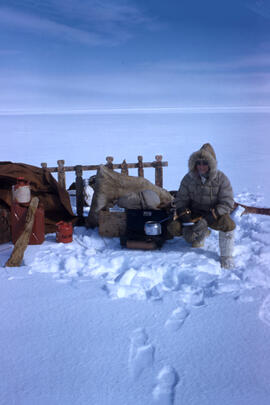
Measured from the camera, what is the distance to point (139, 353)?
106 inches

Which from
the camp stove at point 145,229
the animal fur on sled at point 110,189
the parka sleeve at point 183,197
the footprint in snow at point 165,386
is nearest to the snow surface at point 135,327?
the footprint in snow at point 165,386

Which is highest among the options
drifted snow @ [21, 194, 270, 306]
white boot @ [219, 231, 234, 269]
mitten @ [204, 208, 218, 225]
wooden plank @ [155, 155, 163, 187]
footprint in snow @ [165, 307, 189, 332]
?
wooden plank @ [155, 155, 163, 187]

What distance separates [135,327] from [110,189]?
287cm

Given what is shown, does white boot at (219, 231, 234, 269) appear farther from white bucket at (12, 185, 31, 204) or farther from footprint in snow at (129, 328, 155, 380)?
white bucket at (12, 185, 31, 204)

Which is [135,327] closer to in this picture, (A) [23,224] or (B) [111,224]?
(B) [111,224]

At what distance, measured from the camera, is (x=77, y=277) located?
4023mm

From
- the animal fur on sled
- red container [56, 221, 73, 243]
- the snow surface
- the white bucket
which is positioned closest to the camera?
the snow surface

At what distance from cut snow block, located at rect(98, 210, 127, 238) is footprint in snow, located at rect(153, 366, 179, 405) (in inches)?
112

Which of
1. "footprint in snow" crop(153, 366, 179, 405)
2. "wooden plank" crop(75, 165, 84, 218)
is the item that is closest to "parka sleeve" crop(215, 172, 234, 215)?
"footprint in snow" crop(153, 366, 179, 405)

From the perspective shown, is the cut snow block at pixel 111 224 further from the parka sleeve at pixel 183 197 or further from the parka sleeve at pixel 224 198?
the parka sleeve at pixel 224 198

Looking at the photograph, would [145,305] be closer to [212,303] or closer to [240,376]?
[212,303]

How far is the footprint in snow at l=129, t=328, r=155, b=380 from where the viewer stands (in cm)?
254

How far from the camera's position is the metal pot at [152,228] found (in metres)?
4.59

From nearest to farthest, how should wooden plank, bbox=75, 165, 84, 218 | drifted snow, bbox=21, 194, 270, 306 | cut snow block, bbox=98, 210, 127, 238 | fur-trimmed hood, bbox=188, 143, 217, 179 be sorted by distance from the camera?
drifted snow, bbox=21, 194, 270, 306, fur-trimmed hood, bbox=188, 143, 217, 179, cut snow block, bbox=98, 210, 127, 238, wooden plank, bbox=75, 165, 84, 218
